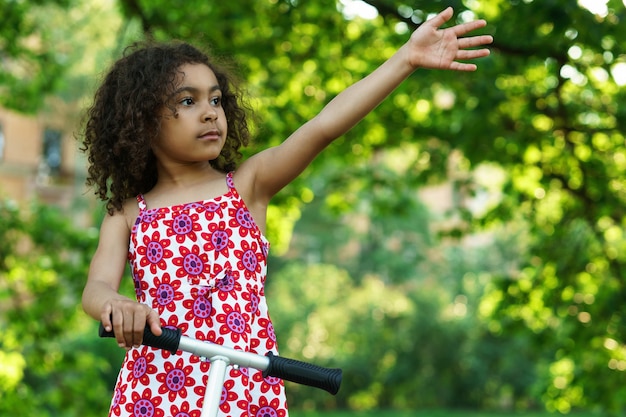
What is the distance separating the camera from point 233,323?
2188 mm

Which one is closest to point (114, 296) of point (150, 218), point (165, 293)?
point (165, 293)

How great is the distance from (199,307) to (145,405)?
255 millimetres

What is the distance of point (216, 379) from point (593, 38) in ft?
11.7

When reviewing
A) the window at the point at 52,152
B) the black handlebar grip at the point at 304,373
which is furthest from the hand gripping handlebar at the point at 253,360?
the window at the point at 52,152

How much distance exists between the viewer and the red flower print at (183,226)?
7.36 feet

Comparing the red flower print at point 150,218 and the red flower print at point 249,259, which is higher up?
the red flower print at point 150,218

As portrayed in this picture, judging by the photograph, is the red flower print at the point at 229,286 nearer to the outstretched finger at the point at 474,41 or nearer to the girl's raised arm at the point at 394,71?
the girl's raised arm at the point at 394,71

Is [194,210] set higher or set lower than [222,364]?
higher

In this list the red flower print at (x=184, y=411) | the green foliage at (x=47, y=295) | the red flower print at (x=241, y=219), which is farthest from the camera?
the green foliage at (x=47, y=295)

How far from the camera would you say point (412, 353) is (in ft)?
55.2

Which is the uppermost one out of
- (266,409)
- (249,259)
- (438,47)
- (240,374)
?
(438,47)

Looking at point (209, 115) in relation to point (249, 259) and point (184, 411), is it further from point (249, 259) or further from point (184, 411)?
point (184, 411)

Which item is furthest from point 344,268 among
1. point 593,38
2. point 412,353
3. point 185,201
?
point 185,201

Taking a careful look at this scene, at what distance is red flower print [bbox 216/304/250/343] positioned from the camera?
2.18 metres
